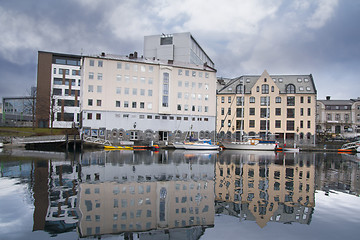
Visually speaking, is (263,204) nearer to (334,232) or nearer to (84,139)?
(334,232)

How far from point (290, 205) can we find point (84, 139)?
45.2 meters

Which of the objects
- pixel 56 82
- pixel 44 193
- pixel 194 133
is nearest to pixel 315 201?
pixel 44 193

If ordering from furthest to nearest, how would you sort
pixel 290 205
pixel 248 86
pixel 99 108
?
pixel 248 86 → pixel 99 108 → pixel 290 205

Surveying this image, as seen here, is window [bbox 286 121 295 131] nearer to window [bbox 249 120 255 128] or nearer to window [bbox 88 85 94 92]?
window [bbox 249 120 255 128]

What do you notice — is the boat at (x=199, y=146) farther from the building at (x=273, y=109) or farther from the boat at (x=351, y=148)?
the boat at (x=351, y=148)

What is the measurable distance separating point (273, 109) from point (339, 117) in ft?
136

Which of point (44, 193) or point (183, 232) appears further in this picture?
point (44, 193)

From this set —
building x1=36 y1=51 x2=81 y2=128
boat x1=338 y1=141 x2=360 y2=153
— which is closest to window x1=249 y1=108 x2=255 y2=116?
boat x1=338 y1=141 x2=360 y2=153

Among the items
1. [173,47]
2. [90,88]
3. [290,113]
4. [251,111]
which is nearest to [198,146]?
[251,111]

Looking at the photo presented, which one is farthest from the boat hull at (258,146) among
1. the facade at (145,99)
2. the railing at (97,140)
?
the railing at (97,140)

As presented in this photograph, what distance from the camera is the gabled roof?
7144cm

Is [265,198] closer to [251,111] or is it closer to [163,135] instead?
[163,135]

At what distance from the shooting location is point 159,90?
204 feet

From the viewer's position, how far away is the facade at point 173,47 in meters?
72.6
